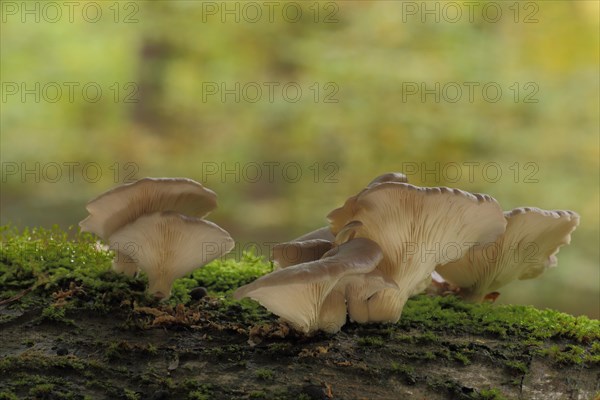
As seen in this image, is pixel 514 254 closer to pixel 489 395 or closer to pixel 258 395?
pixel 489 395

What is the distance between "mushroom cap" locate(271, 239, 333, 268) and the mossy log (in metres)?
0.24

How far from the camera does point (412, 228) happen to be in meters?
2.10

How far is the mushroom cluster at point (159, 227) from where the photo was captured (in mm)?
2143

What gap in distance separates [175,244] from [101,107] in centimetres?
684

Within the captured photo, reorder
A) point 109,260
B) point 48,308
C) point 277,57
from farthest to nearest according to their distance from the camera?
point 277,57
point 109,260
point 48,308

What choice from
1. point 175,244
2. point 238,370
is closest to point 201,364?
point 238,370

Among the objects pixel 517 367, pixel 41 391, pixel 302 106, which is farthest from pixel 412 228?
pixel 302 106

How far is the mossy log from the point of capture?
1.77m

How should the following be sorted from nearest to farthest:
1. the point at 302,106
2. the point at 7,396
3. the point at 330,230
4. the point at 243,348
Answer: the point at 7,396 < the point at 243,348 < the point at 330,230 < the point at 302,106

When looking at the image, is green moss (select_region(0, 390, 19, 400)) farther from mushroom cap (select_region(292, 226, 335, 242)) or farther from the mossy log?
mushroom cap (select_region(292, 226, 335, 242))

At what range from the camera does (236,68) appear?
8422 mm

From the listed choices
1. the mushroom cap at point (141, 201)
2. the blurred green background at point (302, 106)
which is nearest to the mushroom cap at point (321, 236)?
the mushroom cap at point (141, 201)

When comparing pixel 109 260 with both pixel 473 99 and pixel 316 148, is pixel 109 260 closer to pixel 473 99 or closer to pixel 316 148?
pixel 316 148

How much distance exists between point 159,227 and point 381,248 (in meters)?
0.82
